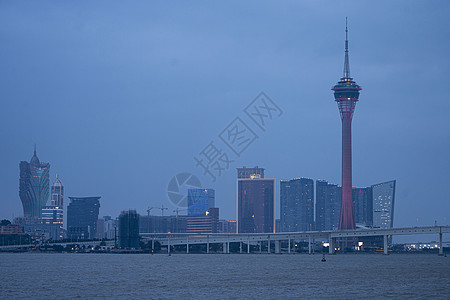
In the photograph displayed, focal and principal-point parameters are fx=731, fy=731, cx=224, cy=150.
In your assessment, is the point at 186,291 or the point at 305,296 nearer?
the point at 305,296

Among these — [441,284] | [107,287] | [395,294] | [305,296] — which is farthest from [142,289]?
[441,284]

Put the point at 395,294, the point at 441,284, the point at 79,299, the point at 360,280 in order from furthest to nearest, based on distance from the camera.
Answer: the point at 360,280, the point at 441,284, the point at 395,294, the point at 79,299

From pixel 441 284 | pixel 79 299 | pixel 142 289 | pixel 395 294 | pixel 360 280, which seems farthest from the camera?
pixel 360 280

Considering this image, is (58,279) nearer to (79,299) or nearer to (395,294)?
(79,299)

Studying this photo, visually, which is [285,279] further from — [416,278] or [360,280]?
[416,278]

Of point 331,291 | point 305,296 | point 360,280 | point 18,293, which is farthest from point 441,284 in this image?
point 18,293

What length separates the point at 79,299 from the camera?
225 feet

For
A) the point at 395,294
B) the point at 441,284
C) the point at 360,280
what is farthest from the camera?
the point at 360,280

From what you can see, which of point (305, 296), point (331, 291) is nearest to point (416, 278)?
point (331, 291)

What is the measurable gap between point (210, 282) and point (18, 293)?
81.8ft

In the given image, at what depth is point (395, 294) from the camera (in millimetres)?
74188

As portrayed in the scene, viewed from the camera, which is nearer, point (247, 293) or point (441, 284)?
point (247, 293)

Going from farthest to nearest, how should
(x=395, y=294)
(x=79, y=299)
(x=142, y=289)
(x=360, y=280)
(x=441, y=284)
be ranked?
(x=360, y=280) → (x=441, y=284) → (x=142, y=289) → (x=395, y=294) → (x=79, y=299)

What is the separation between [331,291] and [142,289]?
20.6 m
